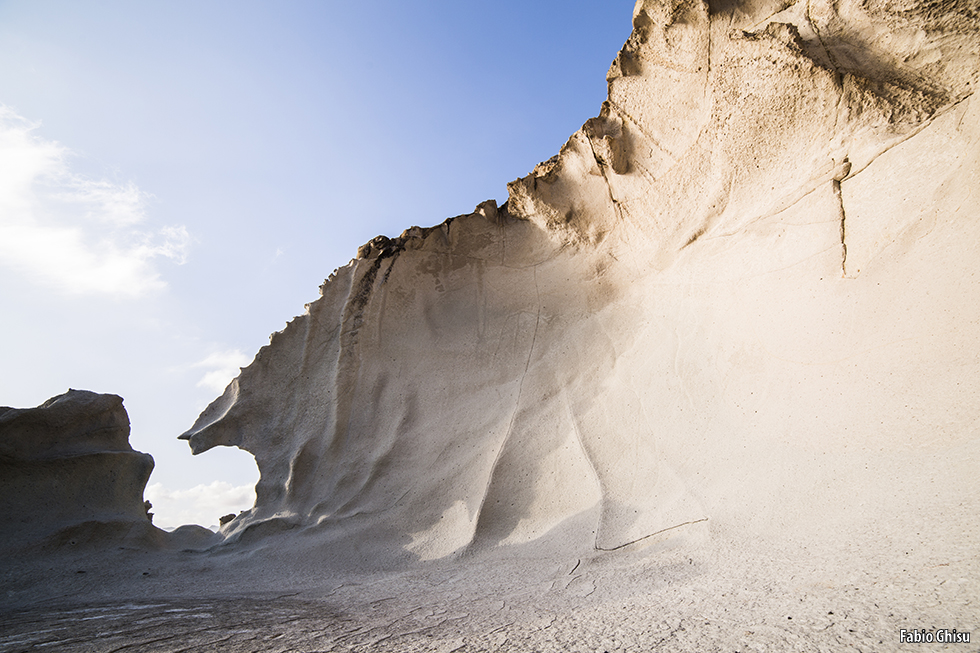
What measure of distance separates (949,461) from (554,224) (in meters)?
3.48

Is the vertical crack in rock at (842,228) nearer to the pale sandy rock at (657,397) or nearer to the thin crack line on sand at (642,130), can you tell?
the pale sandy rock at (657,397)

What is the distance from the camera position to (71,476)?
14.8 feet

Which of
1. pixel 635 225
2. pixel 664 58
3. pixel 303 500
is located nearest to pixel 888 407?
pixel 635 225

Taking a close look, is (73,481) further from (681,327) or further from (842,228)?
(842,228)

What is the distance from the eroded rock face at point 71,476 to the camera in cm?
421

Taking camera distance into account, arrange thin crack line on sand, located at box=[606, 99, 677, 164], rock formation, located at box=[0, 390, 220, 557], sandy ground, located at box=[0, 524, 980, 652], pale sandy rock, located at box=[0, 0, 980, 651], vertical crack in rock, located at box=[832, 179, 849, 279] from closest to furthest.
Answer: sandy ground, located at box=[0, 524, 980, 652]
pale sandy rock, located at box=[0, 0, 980, 651]
vertical crack in rock, located at box=[832, 179, 849, 279]
rock formation, located at box=[0, 390, 220, 557]
thin crack line on sand, located at box=[606, 99, 677, 164]

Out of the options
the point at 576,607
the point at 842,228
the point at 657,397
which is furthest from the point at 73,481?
the point at 842,228

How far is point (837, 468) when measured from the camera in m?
2.87

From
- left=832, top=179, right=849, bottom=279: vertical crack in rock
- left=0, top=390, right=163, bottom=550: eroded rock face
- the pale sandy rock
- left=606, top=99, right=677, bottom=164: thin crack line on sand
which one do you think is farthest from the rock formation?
left=832, top=179, right=849, bottom=279: vertical crack in rock

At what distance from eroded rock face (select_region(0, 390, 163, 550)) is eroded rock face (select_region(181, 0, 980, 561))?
709mm

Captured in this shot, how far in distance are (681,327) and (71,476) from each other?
5.12 meters

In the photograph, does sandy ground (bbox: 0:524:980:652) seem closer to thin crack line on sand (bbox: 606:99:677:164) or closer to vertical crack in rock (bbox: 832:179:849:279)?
vertical crack in rock (bbox: 832:179:849:279)

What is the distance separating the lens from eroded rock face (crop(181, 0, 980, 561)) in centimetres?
306

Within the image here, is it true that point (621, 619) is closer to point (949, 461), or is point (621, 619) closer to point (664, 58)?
point (949, 461)
